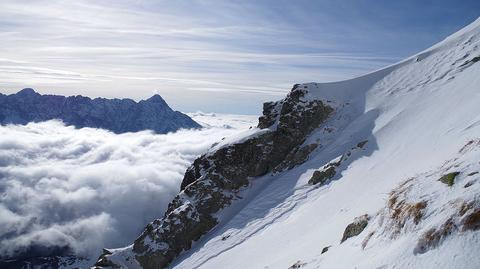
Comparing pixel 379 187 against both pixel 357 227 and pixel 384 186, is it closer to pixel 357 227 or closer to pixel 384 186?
pixel 384 186

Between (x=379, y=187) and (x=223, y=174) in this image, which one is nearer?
(x=379, y=187)

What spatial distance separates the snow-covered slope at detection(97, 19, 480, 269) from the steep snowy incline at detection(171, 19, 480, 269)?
68 millimetres

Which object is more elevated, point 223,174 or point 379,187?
point 223,174

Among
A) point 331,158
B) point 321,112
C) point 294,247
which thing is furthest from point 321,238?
point 321,112

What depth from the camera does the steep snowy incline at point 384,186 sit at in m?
14.2

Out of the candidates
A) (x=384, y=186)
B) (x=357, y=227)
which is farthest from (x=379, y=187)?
(x=357, y=227)

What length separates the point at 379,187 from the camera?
103 feet

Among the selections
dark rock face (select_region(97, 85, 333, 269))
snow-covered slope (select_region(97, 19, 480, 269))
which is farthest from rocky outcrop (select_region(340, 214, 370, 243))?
dark rock face (select_region(97, 85, 333, 269))

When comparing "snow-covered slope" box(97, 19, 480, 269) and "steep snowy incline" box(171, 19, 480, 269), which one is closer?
"steep snowy incline" box(171, 19, 480, 269)

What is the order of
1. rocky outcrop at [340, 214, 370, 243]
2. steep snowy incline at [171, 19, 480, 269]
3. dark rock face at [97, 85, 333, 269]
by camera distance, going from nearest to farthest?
steep snowy incline at [171, 19, 480, 269]
rocky outcrop at [340, 214, 370, 243]
dark rock face at [97, 85, 333, 269]

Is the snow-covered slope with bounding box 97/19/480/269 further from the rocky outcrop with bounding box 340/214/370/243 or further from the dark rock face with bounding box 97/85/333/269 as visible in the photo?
the dark rock face with bounding box 97/85/333/269

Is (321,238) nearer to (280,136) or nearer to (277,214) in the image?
(277,214)

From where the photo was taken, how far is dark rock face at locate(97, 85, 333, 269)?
5734 cm

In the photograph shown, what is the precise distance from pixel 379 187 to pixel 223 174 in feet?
107
